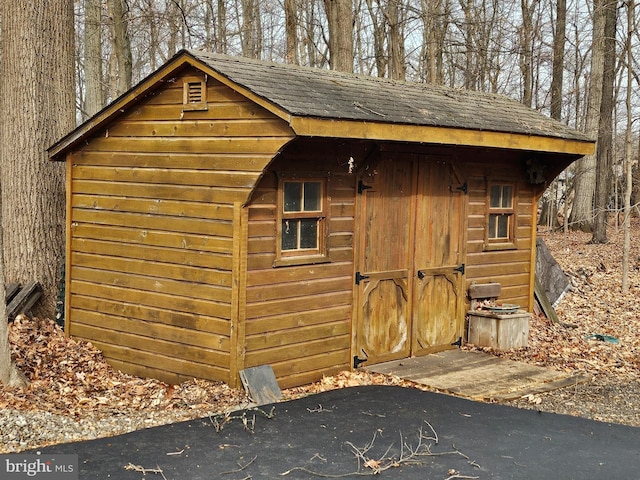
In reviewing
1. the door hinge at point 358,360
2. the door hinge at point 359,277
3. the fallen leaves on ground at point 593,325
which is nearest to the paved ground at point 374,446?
the door hinge at point 358,360

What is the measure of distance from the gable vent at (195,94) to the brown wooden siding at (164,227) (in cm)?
9

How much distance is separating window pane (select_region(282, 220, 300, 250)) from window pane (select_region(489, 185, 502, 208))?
393cm

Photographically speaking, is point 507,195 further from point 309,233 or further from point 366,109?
point 309,233

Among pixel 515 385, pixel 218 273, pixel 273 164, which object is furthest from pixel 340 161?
pixel 515 385

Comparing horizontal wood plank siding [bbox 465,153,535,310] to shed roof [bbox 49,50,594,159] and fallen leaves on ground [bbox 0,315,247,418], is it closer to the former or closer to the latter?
shed roof [bbox 49,50,594,159]

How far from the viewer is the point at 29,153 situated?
1009 centimetres

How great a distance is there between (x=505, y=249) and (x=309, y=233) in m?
4.12

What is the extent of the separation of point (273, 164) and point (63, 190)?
378 centimetres

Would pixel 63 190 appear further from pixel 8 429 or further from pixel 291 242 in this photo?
pixel 8 429

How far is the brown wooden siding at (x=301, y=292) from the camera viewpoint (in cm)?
801

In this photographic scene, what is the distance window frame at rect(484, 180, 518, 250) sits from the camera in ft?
36.4

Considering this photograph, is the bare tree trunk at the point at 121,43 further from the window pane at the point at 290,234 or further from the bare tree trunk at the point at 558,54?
the bare tree trunk at the point at 558,54

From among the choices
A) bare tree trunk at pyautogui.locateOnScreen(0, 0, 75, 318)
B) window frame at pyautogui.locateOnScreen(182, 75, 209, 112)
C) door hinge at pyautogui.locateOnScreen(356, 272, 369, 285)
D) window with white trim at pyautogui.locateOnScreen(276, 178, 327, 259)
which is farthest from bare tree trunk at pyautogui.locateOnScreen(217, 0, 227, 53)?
window with white trim at pyautogui.locateOnScreen(276, 178, 327, 259)

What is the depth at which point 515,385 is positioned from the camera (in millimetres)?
8859
